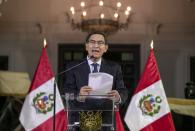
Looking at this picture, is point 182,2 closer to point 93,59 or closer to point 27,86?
point 27,86

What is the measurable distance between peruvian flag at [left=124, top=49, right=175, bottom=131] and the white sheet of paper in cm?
344

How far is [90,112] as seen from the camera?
11.6 feet

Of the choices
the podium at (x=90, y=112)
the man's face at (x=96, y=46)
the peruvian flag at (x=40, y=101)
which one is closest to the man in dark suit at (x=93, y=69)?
the man's face at (x=96, y=46)

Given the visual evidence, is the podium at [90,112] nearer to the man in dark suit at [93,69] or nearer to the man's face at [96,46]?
the man in dark suit at [93,69]

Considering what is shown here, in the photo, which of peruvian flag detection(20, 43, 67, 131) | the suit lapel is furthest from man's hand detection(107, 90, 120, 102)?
peruvian flag detection(20, 43, 67, 131)

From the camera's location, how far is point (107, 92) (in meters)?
3.48

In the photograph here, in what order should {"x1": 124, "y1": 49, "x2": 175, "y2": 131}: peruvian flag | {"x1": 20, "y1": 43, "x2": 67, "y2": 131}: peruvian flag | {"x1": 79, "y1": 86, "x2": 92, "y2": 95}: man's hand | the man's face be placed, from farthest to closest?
1. {"x1": 20, "y1": 43, "x2": 67, "y2": 131}: peruvian flag
2. {"x1": 124, "y1": 49, "x2": 175, "y2": 131}: peruvian flag
3. the man's face
4. {"x1": 79, "y1": 86, "x2": 92, "y2": 95}: man's hand

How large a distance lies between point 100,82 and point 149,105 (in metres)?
3.54

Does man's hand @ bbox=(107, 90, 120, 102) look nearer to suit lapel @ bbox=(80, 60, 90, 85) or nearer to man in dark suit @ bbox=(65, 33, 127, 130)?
man in dark suit @ bbox=(65, 33, 127, 130)

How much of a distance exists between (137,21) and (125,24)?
0.85 feet

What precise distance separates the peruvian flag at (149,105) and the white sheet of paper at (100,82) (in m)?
3.44

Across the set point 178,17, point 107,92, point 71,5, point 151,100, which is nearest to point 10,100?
point 151,100

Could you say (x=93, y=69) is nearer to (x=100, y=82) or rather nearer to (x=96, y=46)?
(x=96, y=46)

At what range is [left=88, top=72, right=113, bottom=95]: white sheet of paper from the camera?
3.46m
